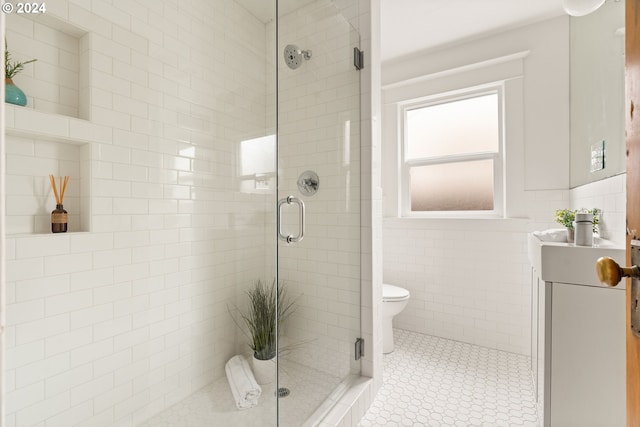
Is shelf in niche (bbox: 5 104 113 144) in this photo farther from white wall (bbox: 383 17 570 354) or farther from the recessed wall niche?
white wall (bbox: 383 17 570 354)

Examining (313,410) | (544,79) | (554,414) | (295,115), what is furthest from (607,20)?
(313,410)

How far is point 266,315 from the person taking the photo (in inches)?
64.3

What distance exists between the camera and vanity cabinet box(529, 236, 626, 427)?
114 cm

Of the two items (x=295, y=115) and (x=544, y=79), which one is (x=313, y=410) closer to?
(x=295, y=115)

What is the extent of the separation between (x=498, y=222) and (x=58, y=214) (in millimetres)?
2755

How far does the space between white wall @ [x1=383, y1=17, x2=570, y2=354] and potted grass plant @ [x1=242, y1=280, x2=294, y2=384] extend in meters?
1.64

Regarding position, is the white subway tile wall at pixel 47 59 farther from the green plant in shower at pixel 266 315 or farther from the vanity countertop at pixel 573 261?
the vanity countertop at pixel 573 261

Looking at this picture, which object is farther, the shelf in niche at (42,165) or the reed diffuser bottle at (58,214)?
the reed diffuser bottle at (58,214)

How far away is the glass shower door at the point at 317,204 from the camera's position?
5.08 ft

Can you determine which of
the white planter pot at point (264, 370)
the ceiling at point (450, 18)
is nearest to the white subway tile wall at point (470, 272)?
the ceiling at point (450, 18)

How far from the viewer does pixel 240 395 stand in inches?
62.1

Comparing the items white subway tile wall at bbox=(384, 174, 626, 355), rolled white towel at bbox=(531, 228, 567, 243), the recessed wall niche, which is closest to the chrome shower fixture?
the recessed wall niche

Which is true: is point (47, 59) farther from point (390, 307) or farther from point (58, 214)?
point (390, 307)

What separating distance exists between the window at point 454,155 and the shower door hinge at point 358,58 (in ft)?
3.96
